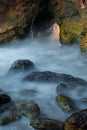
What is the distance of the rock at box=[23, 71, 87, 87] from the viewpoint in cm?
915

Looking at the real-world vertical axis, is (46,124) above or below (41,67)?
below

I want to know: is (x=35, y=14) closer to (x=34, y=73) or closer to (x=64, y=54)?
(x=64, y=54)

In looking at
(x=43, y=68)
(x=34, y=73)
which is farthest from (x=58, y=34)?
(x=34, y=73)

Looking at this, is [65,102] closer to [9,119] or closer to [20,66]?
[9,119]

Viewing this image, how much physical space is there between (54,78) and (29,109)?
209 centimetres

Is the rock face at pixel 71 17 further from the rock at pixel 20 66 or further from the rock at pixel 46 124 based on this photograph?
the rock at pixel 46 124

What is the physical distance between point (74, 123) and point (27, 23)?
782cm

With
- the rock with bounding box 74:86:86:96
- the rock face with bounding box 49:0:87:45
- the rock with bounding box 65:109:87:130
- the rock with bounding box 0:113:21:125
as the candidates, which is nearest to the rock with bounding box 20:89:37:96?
the rock with bounding box 74:86:86:96

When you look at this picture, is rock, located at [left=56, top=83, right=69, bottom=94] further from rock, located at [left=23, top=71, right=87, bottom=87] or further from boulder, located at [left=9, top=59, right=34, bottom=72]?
boulder, located at [left=9, top=59, right=34, bottom=72]

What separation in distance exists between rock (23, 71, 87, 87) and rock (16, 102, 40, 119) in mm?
1642

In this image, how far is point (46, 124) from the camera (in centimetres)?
677

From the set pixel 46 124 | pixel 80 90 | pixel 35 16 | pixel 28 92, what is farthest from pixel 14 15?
pixel 46 124

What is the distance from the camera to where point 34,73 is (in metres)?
9.80

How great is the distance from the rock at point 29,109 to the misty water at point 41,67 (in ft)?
0.52
